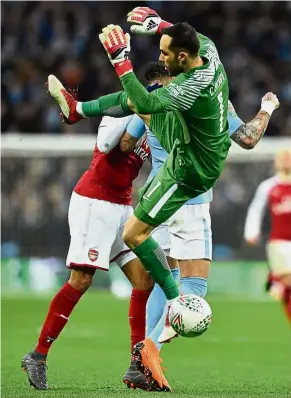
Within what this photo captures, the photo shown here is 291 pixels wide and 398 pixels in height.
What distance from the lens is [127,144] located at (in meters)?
7.88

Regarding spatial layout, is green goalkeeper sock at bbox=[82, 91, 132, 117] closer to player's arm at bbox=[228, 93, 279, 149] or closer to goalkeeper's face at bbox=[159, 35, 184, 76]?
goalkeeper's face at bbox=[159, 35, 184, 76]

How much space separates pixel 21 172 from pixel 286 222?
7.59 m

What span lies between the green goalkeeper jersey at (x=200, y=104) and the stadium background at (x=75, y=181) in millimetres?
1764

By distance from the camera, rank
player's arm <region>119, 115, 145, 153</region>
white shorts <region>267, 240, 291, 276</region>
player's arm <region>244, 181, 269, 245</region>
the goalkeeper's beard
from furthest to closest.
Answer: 1. white shorts <region>267, 240, 291, 276</region>
2. player's arm <region>244, 181, 269, 245</region>
3. player's arm <region>119, 115, 145, 153</region>
4. the goalkeeper's beard

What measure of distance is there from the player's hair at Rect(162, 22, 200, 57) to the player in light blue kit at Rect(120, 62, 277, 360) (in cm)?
100

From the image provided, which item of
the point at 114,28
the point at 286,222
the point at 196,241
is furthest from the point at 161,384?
the point at 286,222

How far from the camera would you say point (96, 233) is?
26.4ft

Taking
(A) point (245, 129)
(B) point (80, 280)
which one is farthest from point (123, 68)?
(B) point (80, 280)

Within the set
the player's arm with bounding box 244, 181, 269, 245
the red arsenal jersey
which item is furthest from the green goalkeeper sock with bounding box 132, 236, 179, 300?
the red arsenal jersey

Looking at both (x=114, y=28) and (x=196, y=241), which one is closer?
(x=114, y=28)

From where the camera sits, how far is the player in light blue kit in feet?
25.3

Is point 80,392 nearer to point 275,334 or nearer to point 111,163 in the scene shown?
point 111,163

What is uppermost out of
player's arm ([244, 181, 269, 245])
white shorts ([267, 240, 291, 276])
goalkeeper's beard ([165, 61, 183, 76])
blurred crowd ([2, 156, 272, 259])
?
goalkeeper's beard ([165, 61, 183, 76])

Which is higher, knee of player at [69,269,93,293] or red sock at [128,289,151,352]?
knee of player at [69,269,93,293]
